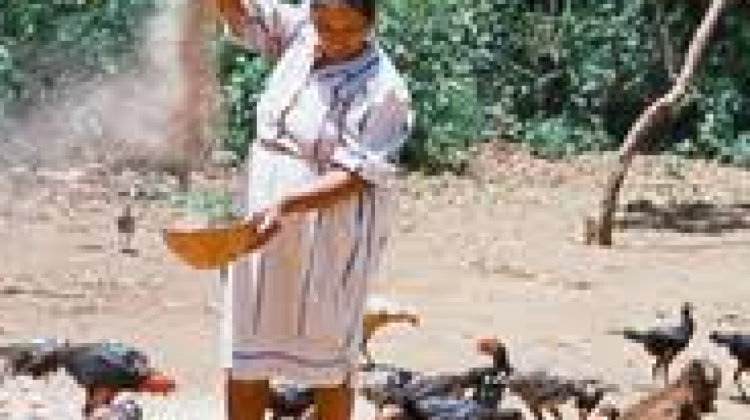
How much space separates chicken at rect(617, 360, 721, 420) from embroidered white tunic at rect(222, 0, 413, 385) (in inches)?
52.4

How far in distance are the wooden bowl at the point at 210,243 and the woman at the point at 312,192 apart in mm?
108

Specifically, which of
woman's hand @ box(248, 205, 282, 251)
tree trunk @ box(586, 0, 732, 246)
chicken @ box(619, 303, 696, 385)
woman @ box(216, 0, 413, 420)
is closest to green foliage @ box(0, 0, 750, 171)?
tree trunk @ box(586, 0, 732, 246)

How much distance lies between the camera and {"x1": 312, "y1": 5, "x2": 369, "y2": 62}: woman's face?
547 centimetres

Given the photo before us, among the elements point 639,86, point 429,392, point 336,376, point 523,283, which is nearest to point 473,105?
point 639,86

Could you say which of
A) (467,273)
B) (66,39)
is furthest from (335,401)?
(66,39)

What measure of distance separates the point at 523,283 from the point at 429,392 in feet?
18.1

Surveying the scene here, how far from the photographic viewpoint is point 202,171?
46.4 feet

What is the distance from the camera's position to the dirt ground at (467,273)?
9.72 m

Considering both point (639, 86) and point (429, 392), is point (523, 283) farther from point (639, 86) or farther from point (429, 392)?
point (639, 86)

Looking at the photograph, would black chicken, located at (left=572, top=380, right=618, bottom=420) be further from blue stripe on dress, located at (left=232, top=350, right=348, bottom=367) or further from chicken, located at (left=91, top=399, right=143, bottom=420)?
blue stripe on dress, located at (left=232, top=350, right=348, bottom=367)

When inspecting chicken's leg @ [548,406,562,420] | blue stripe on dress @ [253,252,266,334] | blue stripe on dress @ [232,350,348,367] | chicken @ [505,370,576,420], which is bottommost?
chicken's leg @ [548,406,562,420]

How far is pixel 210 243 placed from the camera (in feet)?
16.9

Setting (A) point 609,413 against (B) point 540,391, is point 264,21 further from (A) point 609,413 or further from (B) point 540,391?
(B) point 540,391

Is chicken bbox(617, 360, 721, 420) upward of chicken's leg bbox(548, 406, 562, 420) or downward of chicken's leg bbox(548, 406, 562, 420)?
upward
